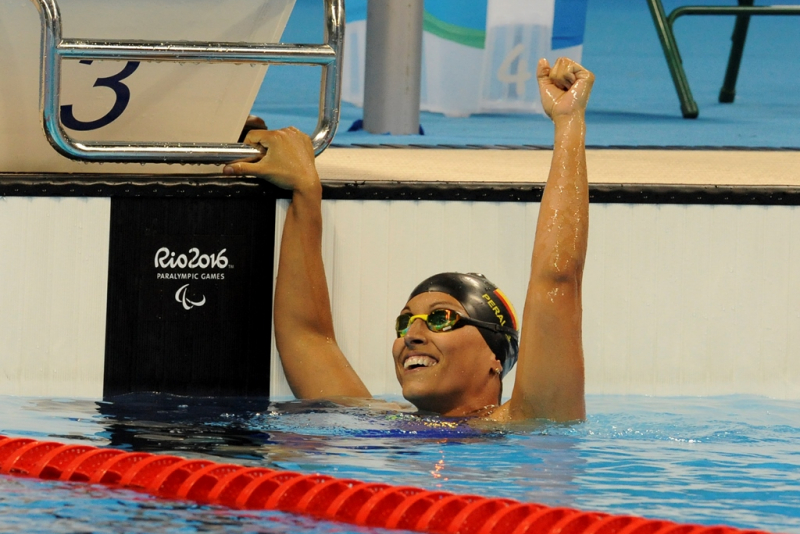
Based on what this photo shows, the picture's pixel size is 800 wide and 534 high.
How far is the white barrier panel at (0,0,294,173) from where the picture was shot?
3.57 m

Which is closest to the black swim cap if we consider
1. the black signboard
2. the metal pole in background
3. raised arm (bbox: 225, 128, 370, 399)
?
raised arm (bbox: 225, 128, 370, 399)

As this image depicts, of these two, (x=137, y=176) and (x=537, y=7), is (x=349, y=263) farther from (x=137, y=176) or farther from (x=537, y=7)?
(x=537, y=7)

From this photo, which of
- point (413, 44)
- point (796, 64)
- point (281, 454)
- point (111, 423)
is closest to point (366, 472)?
point (281, 454)

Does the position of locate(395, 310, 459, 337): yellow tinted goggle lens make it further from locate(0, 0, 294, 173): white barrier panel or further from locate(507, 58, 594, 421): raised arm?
locate(0, 0, 294, 173): white barrier panel

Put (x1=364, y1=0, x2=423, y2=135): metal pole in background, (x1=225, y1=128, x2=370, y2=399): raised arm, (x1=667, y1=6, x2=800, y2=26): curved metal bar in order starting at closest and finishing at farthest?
1. (x1=225, y1=128, x2=370, y2=399): raised arm
2. (x1=364, y1=0, x2=423, y2=135): metal pole in background
3. (x1=667, y1=6, x2=800, y2=26): curved metal bar

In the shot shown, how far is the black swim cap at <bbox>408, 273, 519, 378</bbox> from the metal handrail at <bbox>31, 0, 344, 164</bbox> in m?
0.62

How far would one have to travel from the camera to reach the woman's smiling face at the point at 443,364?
3.16 m

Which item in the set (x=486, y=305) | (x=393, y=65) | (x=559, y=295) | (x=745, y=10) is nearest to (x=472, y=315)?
(x=486, y=305)

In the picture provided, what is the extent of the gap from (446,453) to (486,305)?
46cm

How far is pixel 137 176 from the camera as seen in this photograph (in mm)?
3590

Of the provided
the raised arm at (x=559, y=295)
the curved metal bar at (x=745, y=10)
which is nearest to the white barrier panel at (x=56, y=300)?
the raised arm at (x=559, y=295)

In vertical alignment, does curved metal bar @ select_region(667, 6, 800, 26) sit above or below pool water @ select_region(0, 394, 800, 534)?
above

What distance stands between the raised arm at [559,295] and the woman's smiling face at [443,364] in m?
0.17

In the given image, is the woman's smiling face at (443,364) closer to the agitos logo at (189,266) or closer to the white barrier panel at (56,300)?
the agitos logo at (189,266)
